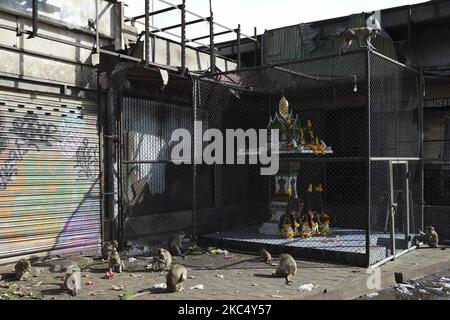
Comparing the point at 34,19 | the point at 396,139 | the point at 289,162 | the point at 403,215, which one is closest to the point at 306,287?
the point at 403,215

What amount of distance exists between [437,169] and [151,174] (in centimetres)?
668

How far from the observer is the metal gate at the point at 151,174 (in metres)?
9.74

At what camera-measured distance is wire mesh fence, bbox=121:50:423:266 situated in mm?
9445

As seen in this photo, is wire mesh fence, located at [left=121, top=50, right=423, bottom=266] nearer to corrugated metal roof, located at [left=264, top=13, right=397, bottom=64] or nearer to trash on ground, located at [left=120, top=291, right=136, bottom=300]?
corrugated metal roof, located at [left=264, top=13, right=397, bottom=64]

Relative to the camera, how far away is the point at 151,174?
34.3ft

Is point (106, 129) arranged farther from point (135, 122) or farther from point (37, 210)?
point (37, 210)

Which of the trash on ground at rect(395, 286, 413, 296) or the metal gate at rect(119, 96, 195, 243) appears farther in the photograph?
the metal gate at rect(119, 96, 195, 243)

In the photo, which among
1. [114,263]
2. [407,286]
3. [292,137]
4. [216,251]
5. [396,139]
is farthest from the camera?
[396,139]

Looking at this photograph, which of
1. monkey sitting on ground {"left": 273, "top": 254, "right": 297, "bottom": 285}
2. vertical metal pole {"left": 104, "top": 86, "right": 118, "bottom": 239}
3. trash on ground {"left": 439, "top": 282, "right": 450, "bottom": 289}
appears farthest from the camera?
vertical metal pole {"left": 104, "top": 86, "right": 118, "bottom": 239}

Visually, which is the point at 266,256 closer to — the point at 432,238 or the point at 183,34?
the point at 432,238

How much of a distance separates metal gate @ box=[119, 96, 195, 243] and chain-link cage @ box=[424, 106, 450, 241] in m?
5.58

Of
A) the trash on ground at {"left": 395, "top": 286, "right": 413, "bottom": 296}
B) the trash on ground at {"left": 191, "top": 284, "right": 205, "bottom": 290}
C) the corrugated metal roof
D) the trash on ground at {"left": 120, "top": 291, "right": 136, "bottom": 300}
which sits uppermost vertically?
the corrugated metal roof

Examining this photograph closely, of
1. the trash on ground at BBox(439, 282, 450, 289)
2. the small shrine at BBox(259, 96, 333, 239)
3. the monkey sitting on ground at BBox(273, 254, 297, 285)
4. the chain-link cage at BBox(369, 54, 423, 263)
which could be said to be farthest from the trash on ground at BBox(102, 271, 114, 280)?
the chain-link cage at BBox(369, 54, 423, 263)

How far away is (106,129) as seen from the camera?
9.35 metres
